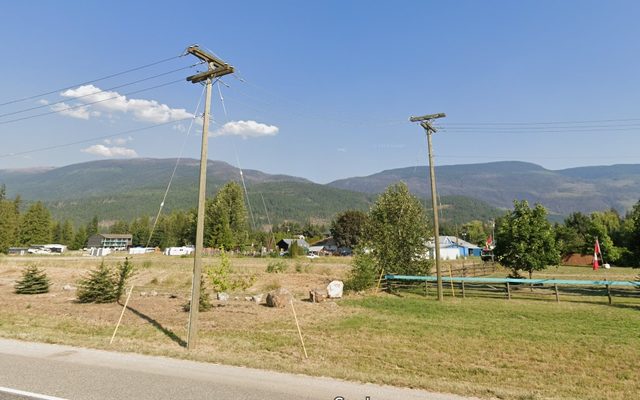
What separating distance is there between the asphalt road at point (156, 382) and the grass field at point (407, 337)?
58 cm

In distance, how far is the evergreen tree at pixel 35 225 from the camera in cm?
9941

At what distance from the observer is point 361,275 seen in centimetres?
2591

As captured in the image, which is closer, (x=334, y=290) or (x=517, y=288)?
(x=334, y=290)

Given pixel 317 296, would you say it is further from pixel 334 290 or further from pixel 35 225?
pixel 35 225

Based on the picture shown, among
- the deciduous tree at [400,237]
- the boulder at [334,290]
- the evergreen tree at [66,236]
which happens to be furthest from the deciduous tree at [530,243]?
the evergreen tree at [66,236]

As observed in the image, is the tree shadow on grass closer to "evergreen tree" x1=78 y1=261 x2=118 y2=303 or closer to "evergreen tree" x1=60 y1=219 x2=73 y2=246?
"evergreen tree" x1=78 y1=261 x2=118 y2=303

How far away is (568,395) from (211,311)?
15.5 m

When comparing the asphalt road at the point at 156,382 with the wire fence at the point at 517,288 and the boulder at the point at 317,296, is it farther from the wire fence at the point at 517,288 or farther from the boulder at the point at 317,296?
the wire fence at the point at 517,288

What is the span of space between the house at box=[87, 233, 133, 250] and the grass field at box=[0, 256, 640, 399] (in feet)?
448

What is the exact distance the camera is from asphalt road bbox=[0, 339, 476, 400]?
758 cm

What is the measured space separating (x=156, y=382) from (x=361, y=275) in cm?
1877

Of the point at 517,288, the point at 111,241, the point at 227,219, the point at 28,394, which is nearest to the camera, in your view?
the point at 28,394

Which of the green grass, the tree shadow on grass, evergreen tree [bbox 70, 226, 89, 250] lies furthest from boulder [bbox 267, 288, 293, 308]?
evergreen tree [bbox 70, 226, 89, 250]

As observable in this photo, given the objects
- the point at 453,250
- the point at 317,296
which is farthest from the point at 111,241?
the point at 317,296
